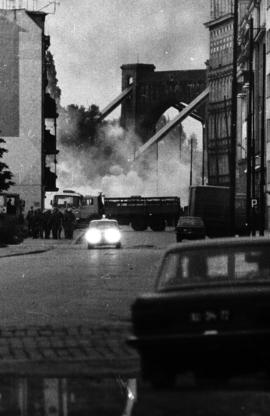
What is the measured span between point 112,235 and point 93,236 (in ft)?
2.94

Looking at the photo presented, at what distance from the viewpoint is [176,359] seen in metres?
9.28

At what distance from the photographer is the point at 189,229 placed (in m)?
68.4

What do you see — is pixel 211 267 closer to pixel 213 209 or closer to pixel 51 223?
pixel 51 223

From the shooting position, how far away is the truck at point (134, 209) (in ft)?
314

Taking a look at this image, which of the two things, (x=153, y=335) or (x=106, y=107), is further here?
(x=106, y=107)

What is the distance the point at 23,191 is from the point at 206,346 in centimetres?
9340

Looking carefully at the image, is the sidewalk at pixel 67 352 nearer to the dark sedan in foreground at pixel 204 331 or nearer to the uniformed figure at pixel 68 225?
→ the dark sedan in foreground at pixel 204 331

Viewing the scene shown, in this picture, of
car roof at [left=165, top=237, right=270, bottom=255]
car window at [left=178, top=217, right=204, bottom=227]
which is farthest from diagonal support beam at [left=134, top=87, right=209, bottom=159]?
car roof at [left=165, top=237, right=270, bottom=255]

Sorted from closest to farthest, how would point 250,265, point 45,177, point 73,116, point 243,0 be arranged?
point 250,265
point 45,177
point 243,0
point 73,116

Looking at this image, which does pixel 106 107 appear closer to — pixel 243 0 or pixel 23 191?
→ pixel 243 0

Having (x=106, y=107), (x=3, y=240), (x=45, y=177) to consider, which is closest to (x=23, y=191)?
(x=45, y=177)

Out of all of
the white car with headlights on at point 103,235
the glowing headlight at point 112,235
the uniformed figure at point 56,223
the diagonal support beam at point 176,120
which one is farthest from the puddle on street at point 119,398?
the diagonal support beam at point 176,120

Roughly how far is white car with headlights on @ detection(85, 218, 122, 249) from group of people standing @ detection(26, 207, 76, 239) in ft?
32.4

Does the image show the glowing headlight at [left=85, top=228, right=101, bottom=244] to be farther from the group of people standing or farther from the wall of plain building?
the wall of plain building
